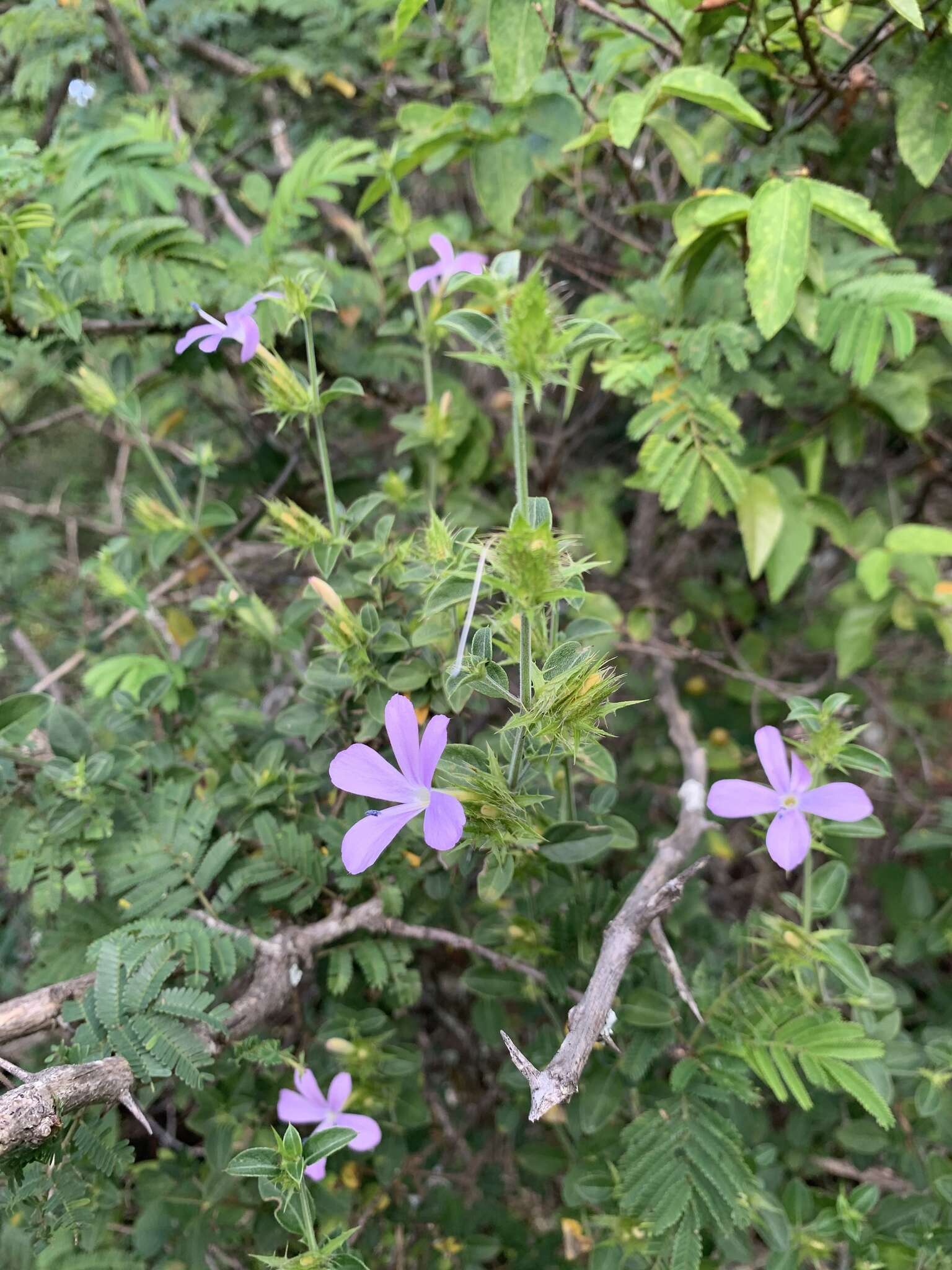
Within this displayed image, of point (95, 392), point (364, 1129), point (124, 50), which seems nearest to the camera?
point (364, 1129)

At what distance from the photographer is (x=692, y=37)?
1290 mm

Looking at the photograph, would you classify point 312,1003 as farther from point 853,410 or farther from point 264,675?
point 853,410

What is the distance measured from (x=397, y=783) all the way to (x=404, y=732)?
0.21ft

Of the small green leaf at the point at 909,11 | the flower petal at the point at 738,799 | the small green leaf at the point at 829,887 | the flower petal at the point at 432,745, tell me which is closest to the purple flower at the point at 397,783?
the flower petal at the point at 432,745

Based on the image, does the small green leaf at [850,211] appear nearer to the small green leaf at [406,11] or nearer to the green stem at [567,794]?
the small green leaf at [406,11]

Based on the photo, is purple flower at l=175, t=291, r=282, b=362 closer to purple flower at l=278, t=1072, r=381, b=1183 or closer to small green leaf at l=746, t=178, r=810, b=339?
small green leaf at l=746, t=178, r=810, b=339

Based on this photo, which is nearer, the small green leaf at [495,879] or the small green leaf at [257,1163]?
the small green leaf at [257,1163]

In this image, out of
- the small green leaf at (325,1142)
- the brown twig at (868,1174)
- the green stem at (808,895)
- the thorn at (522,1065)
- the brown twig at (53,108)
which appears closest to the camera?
the thorn at (522,1065)

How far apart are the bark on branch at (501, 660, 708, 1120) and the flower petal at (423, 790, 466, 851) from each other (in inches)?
6.8

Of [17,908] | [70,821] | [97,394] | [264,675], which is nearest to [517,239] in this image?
[97,394]

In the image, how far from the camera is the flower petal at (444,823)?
30.1 inches

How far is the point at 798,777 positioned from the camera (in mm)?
1010

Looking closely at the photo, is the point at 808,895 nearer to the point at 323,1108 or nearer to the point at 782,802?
the point at 782,802

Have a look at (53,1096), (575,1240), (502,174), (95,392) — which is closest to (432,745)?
(53,1096)
